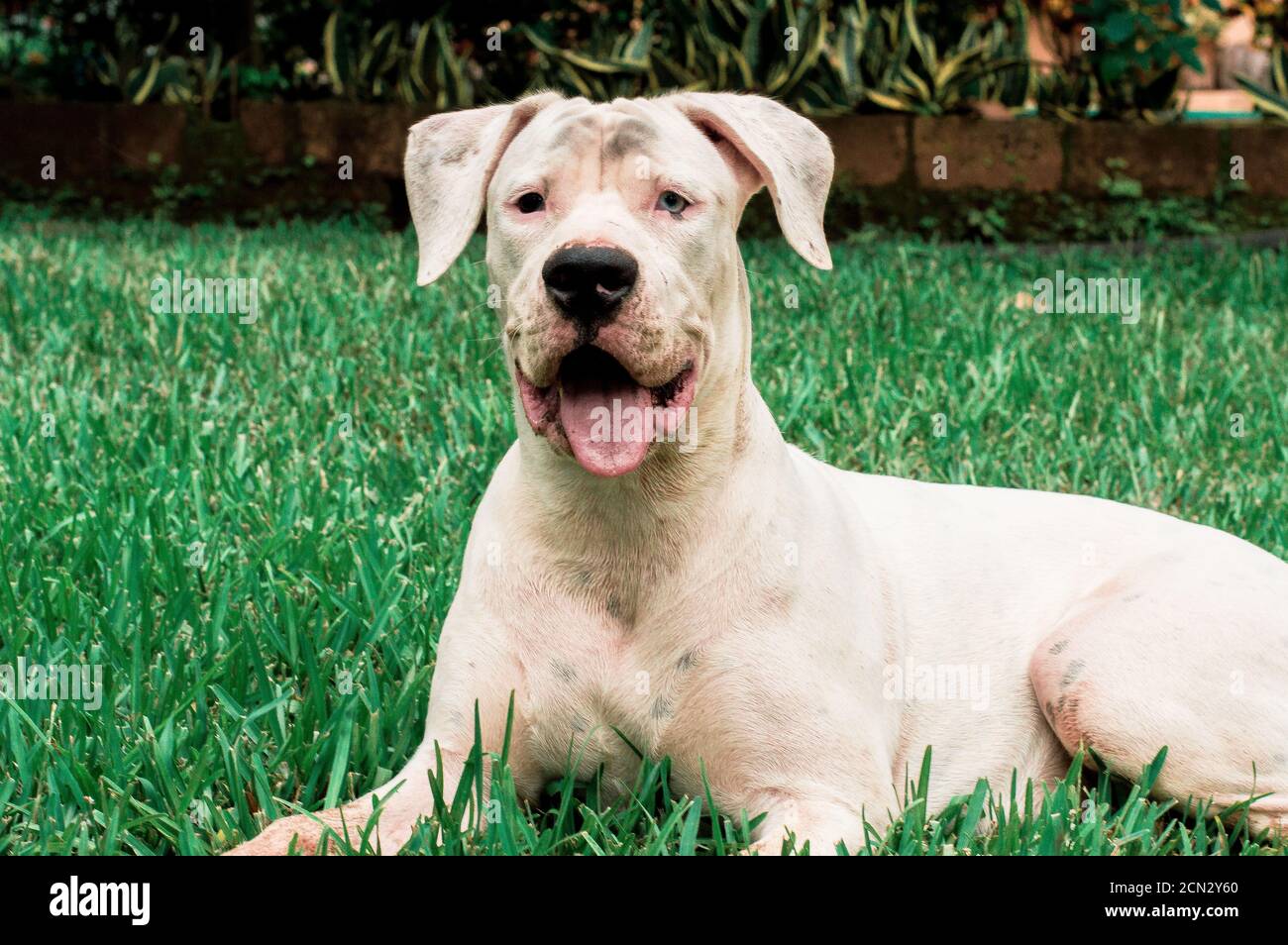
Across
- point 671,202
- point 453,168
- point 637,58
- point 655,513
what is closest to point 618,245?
point 671,202

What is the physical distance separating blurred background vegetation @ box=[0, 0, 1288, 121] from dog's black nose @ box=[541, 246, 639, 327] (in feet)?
25.1

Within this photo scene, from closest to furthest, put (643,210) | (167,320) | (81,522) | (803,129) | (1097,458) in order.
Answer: (643,210) → (803,129) → (81,522) → (1097,458) → (167,320)

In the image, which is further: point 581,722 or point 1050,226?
point 1050,226

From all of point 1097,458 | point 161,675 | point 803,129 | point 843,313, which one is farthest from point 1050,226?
point 161,675

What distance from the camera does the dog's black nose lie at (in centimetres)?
227

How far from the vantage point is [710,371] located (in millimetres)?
2531

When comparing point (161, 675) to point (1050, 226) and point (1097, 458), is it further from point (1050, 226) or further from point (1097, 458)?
point (1050, 226)

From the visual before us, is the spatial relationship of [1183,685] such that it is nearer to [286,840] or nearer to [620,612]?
[620,612]

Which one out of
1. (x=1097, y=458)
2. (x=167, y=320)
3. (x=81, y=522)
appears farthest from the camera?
(x=167, y=320)

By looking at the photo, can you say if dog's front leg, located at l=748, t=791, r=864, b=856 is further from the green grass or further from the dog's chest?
the dog's chest

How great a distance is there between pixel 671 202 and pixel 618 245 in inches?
10.0

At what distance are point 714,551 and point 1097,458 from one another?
2567 millimetres

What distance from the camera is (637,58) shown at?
1001 centimetres

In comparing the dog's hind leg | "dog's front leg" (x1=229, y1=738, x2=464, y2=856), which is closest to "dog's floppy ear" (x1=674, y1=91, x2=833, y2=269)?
the dog's hind leg
